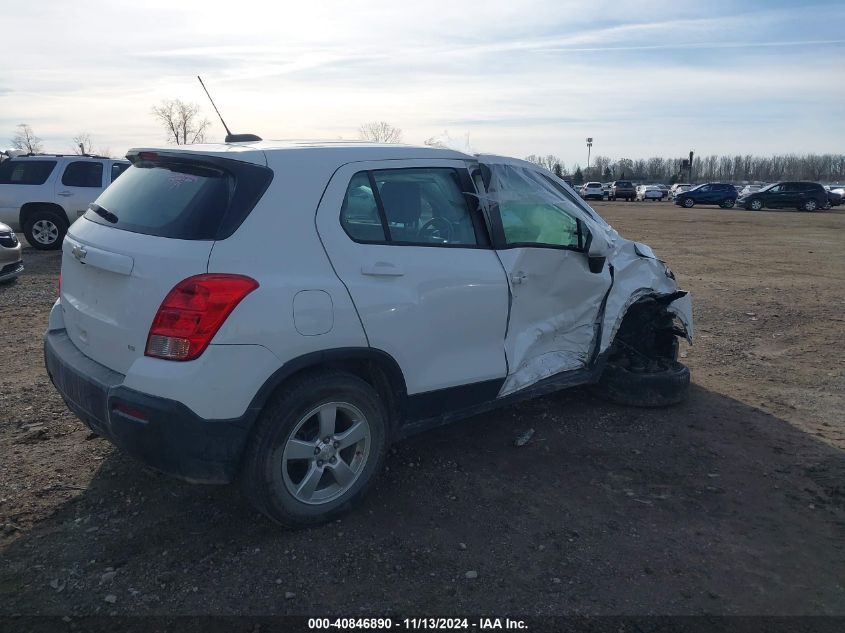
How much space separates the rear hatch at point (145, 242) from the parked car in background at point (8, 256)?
21.9 feet

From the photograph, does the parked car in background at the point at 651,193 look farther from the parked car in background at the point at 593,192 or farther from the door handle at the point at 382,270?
the door handle at the point at 382,270

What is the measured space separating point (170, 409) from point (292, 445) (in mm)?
593

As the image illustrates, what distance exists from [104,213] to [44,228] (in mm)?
11171

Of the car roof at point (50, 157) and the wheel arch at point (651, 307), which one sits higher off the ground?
the car roof at point (50, 157)

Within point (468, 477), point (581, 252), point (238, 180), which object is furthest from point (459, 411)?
point (238, 180)

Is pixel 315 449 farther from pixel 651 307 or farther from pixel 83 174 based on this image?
pixel 83 174

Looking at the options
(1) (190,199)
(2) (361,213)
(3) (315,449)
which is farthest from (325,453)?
(1) (190,199)

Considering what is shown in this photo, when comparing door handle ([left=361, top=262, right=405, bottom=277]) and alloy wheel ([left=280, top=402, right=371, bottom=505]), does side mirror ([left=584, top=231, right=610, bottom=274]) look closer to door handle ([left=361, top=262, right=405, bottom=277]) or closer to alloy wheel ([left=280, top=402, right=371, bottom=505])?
door handle ([left=361, top=262, right=405, bottom=277])

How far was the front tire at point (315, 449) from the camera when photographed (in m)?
3.13

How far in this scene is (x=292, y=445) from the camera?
3227mm

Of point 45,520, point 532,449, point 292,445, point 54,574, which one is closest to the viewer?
point 54,574

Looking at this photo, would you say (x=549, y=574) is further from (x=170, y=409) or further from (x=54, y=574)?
(x=54, y=574)

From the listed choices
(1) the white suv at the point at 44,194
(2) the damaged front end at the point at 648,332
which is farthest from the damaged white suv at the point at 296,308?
(1) the white suv at the point at 44,194

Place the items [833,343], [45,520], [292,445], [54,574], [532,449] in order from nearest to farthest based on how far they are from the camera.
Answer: [54,574]
[292,445]
[45,520]
[532,449]
[833,343]
